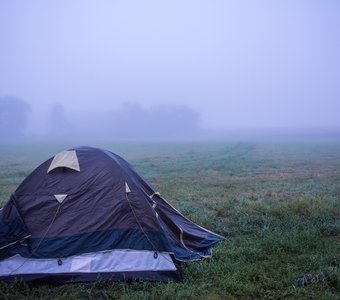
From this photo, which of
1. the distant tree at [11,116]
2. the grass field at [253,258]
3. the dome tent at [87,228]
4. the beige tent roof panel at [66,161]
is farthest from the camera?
the distant tree at [11,116]

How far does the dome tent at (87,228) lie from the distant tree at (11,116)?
422 ft

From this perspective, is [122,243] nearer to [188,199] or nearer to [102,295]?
[102,295]

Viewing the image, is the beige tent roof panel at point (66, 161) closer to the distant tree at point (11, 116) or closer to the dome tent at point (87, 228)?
the dome tent at point (87, 228)

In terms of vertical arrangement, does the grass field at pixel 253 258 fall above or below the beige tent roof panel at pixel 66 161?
below

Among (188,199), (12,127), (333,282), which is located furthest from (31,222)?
(12,127)

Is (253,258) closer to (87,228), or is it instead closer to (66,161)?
(87,228)

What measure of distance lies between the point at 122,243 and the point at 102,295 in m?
1.15

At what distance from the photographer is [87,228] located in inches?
282

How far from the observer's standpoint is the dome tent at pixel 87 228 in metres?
6.77

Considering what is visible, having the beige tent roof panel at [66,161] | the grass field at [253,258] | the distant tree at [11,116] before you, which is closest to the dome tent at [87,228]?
the beige tent roof panel at [66,161]

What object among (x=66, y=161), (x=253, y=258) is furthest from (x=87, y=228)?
(x=253, y=258)

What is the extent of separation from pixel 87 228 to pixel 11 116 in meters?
133

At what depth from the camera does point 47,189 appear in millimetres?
7559

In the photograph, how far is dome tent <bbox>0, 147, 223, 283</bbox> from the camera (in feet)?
22.2
